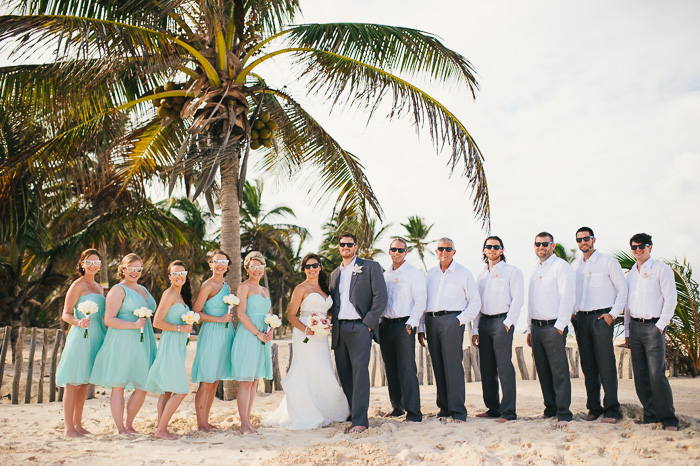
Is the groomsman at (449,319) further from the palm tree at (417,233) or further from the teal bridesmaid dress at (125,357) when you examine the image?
the palm tree at (417,233)

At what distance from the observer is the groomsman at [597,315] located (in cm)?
659

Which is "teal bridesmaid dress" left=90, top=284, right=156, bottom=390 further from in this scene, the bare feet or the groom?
the groom

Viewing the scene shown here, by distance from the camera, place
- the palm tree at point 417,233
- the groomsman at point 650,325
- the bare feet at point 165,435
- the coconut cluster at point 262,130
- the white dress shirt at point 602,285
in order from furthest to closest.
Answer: the palm tree at point 417,233
the coconut cluster at point 262,130
the white dress shirt at point 602,285
the bare feet at point 165,435
the groomsman at point 650,325

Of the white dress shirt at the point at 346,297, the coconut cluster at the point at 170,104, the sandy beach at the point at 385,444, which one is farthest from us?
the coconut cluster at the point at 170,104

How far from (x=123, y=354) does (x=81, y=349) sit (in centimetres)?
49

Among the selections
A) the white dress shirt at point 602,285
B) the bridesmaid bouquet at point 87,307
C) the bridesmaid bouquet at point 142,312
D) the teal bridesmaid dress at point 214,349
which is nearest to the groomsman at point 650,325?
the white dress shirt at point 602,285

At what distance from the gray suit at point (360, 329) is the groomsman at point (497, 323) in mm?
1285

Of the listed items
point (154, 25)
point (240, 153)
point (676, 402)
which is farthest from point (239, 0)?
point (676, 402)

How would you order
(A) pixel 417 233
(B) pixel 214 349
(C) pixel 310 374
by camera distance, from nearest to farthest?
1. (B) pixel 214 349
2. (C) pixel 310 374
3. (A) pixel 417 233

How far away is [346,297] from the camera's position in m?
6.80

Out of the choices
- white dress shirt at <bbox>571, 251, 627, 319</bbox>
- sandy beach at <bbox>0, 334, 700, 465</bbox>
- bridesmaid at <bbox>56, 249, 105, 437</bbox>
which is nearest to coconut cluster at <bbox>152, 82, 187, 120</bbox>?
bridesmaid at <bbox>56, 249, 105, 437</bbox>

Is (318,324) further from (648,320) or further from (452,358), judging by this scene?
(648,320)

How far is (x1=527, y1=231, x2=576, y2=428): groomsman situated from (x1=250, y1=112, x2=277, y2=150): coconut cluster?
14.6ft

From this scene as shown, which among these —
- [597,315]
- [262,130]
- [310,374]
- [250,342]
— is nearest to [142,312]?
[250,342]
